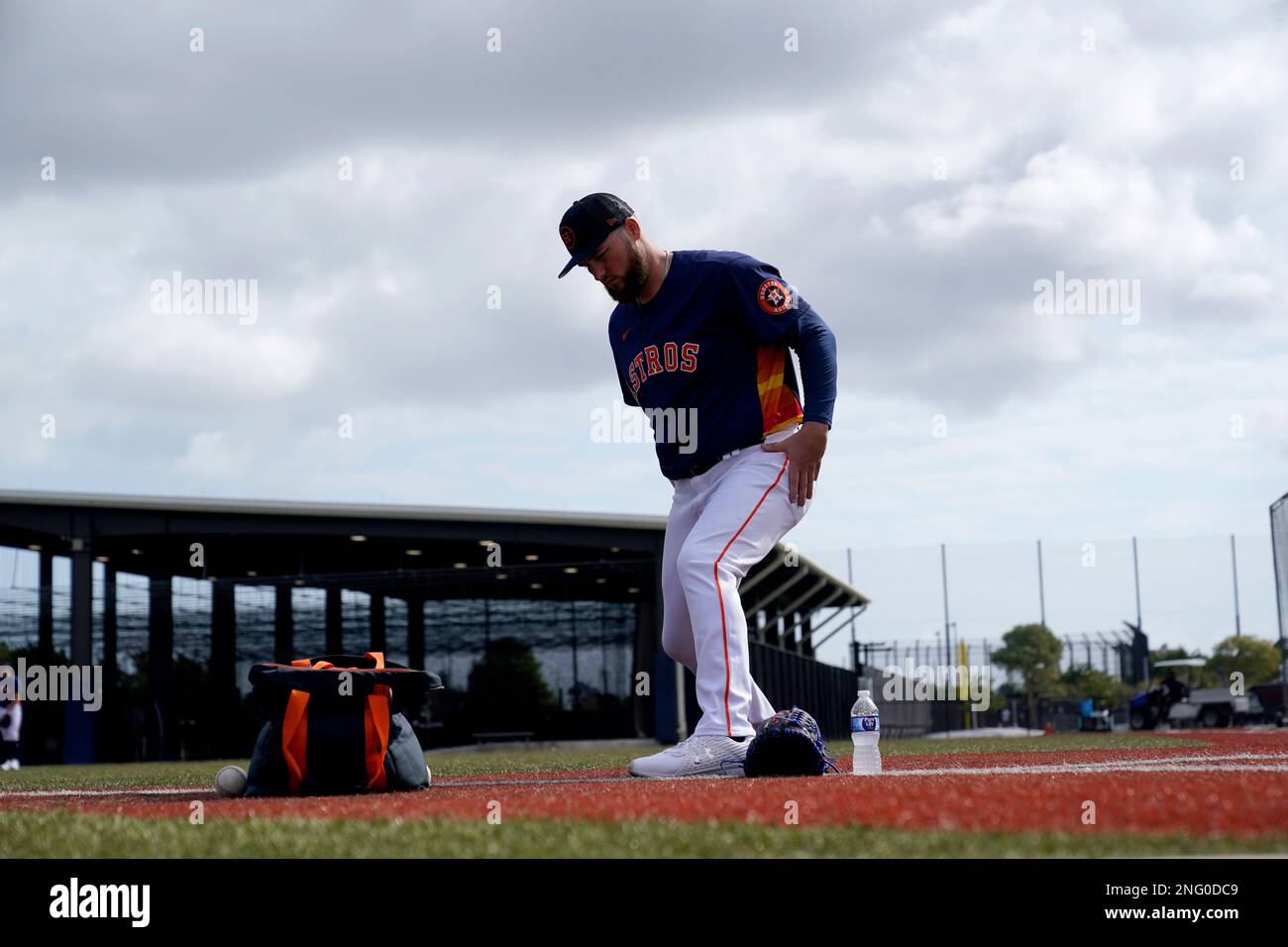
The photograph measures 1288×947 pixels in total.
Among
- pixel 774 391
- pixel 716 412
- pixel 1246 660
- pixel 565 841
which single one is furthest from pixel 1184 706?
pixel 565 841

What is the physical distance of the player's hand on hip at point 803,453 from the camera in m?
5.11

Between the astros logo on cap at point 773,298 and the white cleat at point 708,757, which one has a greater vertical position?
the astros logo on cap at point 773,298

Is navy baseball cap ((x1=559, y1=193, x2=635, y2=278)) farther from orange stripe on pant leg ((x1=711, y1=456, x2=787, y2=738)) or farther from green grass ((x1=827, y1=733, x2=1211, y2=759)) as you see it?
green grass ((x1=827, y1=733, x2=1211, y2=759))

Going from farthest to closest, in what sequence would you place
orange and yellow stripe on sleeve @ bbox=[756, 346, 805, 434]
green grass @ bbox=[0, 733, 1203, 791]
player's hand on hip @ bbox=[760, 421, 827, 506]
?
green grass @ bbox=[0, 733, 1203, 791], orange and yellow stripe on sleeve @ bbox=[756, 346, 805, 434], player's hand on hip @ bbox=[760, 421, 827, 506]

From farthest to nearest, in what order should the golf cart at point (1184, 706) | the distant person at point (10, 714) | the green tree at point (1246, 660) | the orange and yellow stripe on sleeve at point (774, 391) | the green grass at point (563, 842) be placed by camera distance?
the green tree at point (1246, 660) → the golf cart at point (1184, 706) → the distant person at point (10, 714) → the orange and yellow stripe on sleeve at point (774, 391) → the green grass at point (563, 842)

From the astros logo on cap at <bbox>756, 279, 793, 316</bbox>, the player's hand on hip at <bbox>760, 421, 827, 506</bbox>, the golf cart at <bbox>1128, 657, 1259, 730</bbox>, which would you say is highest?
the astros logo on cap at <bbox>756, 279, 793, 316</bbox>

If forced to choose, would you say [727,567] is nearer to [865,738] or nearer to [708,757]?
[708,757]

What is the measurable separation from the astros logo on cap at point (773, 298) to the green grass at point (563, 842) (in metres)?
2.69

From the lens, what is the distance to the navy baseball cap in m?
5.00

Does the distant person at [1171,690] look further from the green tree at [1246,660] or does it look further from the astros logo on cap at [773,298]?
the astros logo on cap at [773,298]

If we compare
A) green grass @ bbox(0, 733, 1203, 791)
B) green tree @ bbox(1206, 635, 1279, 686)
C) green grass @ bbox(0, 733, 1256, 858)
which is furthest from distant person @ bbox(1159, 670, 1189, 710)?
green grass @ bbox(0, 733, 1256, 858)

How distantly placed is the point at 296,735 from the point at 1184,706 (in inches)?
1155

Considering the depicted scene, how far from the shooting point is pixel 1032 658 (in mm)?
33062

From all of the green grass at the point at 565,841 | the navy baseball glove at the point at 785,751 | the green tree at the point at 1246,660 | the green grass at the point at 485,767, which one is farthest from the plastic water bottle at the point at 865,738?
the green tree at the point at 1246,660
